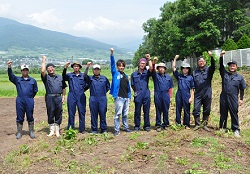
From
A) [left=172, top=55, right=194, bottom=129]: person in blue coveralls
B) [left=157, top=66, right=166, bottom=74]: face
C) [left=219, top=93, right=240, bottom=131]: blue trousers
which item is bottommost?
[left=219, top=93, right=240, bottom=131]: blue trousers

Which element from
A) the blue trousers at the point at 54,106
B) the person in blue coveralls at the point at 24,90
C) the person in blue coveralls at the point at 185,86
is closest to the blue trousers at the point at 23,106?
the person in blue coveralls at the point at 24,90

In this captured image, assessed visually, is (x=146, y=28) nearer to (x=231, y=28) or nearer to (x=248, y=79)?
(x=231, y=28)

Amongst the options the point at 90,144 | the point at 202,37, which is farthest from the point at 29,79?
the point at 202,37

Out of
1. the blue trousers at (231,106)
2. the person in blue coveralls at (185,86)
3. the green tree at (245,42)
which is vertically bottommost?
the blue trousers at (231,106)

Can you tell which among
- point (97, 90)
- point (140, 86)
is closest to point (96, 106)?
point (97, 90)

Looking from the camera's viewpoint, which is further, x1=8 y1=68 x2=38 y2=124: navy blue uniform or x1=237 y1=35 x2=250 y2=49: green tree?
x1=237 y1=35 x2=250 y2=49: green tree

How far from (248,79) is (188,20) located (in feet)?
46.6

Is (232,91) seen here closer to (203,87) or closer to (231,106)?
(231,106)

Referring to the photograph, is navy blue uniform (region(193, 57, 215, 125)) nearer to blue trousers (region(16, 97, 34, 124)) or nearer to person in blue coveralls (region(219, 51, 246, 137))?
person in blue coveralls (region(219, 51, 246, 137))

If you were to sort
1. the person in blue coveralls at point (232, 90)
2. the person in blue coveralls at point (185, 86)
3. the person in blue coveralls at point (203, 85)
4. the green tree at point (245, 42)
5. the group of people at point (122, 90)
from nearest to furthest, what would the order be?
the person in blue coveralls at point (232, 90) < the group of people at point (122, 90) < the person in blue coveralls at point (203, 85) < the person in blue coveralls at point (185, 86) < the green tree at point (245, 42)

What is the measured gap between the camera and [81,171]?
5.79 metres

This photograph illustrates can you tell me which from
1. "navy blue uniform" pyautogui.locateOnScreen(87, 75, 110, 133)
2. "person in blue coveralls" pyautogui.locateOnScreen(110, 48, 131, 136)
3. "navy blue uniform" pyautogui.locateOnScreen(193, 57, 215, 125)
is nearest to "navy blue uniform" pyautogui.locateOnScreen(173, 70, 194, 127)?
"navy blue uniform" pyautogui.locateOnScreen(193, 57, 215, 125)

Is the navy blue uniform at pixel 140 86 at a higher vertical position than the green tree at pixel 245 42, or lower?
lower

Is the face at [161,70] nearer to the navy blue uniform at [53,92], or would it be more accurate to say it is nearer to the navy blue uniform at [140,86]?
the navy blue uniform at [140,86]
